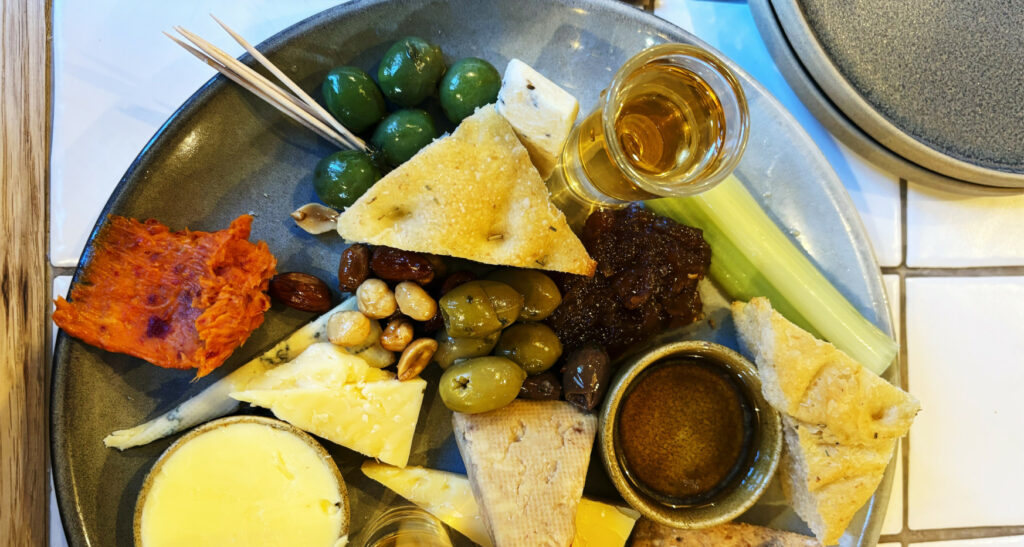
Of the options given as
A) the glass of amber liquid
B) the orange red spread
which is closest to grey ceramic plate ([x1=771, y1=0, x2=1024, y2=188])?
the glass of amber liquid

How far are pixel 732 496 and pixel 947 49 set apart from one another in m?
1.27

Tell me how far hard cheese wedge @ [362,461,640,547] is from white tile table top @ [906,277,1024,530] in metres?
0.98

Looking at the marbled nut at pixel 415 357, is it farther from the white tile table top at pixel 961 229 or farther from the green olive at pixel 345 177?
the white tile table top at pixel 961 229

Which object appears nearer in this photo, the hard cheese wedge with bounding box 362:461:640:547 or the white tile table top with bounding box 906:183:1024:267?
the hard cheese wedge with bounding box 362:461:640:547

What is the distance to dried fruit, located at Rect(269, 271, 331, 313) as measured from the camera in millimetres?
1470

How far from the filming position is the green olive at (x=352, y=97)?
1.45 metres

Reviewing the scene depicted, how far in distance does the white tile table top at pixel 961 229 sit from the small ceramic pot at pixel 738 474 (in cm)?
71

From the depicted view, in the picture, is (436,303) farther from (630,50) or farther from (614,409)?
(630,50)

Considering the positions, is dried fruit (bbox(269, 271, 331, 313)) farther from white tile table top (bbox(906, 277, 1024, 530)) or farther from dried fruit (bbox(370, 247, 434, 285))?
white tile table top (bbox(906, 277, 1024, 530))

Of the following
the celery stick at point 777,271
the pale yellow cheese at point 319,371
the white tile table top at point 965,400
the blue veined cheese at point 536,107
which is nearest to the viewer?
the blue veined cheese at point 536,107

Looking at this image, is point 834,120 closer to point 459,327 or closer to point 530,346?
point 530,346

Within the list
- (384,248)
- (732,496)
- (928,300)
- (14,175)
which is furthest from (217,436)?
(928,300)

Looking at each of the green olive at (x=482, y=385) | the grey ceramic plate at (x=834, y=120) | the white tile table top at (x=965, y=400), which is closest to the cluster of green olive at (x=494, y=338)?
the green olive at (x=482, y=385)

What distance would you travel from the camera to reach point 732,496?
59.6 inches
